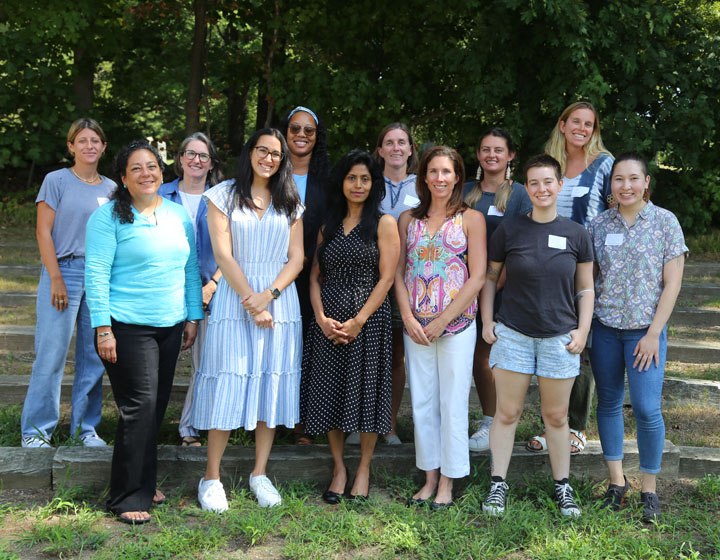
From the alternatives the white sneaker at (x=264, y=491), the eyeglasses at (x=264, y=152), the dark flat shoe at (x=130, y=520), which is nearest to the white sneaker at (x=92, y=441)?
the dark flat shoe at (x=130, y=520)

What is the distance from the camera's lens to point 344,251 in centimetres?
359

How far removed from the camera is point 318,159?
407 centimetres

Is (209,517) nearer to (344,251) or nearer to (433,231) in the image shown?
(344,251)

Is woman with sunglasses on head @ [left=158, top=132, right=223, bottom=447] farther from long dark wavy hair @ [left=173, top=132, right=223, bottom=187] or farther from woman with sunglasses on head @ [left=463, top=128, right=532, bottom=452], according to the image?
woman with sunglasses on head @ [left=463, top=128, right=532, bottom=452]

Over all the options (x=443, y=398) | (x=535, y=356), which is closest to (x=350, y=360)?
(x=443, y=398)

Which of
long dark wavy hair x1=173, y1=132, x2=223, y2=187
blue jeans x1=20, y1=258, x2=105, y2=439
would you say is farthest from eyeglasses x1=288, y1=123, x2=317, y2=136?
blue jeans x1=20, y1=258, x2=105, y2=439

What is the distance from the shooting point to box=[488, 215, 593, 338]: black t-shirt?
335 cm

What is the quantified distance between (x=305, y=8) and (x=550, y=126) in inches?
155

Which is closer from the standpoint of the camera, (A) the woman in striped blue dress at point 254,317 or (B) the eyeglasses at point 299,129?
(A) the woman in striped blue dress at point 254,317

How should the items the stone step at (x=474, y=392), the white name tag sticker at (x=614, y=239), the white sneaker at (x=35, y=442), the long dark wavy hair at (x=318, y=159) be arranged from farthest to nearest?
the stone step at (x=474, y=392)
the long dark wavy hair at (x=318, y=159)
the white sneaker at (x=35, y=442)
the white name tag sticker at (x=614, y=239)

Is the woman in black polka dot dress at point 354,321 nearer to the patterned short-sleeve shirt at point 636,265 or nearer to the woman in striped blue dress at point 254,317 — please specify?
the woman in striped blue dress at point 254,317

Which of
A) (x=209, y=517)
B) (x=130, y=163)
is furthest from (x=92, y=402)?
(x=130, y=163)

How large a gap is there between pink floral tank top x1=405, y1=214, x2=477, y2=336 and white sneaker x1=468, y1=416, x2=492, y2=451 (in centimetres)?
90

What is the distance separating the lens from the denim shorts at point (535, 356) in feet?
11.0
